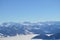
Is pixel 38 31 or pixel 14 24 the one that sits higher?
pixel 14 24

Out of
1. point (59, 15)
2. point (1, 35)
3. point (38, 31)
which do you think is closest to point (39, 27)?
point (38, 31)

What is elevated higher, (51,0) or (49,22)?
(51,0)

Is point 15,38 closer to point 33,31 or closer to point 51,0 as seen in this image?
point 33,31

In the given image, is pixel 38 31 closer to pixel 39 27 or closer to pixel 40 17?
pixel 39 27

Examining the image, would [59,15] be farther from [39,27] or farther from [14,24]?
[14,24]

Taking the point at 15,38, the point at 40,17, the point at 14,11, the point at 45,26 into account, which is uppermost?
the point at 14,11

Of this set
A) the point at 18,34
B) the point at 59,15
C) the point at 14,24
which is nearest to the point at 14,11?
the point at 14,24
